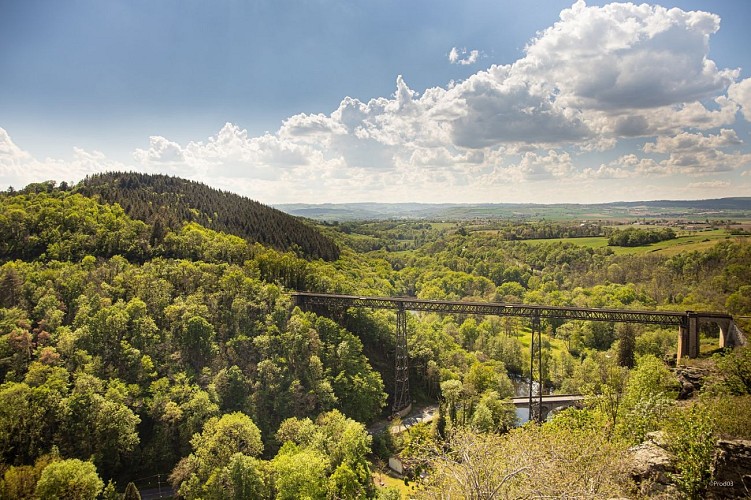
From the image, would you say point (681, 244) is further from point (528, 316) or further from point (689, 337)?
point (528, 316)

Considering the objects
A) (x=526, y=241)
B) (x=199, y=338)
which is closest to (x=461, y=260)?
(x=526, y=241)

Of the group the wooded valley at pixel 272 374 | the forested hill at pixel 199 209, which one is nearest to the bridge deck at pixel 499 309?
the wooded valley at pixel 272 374

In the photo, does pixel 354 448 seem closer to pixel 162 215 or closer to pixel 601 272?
pixel 162 215

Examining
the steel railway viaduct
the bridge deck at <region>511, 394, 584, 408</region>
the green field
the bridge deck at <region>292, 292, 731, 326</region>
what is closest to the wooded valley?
the steel railway viaduct

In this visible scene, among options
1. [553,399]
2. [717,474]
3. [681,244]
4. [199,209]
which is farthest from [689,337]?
[199,209]

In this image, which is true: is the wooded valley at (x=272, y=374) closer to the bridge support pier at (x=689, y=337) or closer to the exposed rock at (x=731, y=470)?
the exposed rock at (x=731, y=470)

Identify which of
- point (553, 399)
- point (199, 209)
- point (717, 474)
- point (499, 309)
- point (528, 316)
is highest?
point (199, 209)
